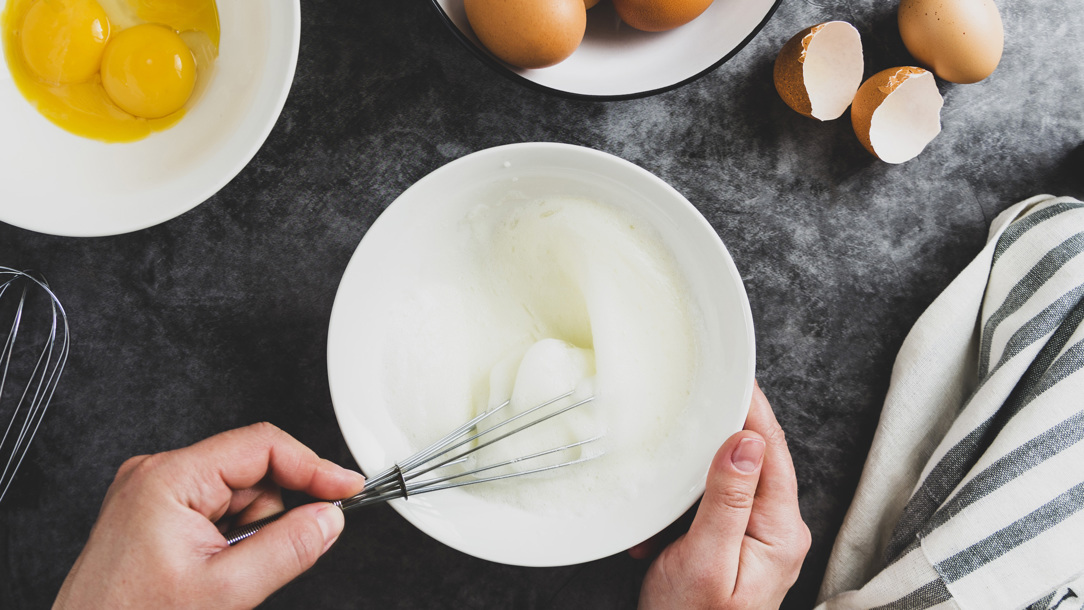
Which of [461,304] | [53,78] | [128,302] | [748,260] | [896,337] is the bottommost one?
[896,337]

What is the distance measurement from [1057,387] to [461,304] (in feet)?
2.45

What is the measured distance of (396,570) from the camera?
3.01 feet

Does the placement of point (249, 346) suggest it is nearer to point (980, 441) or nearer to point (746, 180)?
point (746, 180)

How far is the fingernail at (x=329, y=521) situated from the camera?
668 millimetres

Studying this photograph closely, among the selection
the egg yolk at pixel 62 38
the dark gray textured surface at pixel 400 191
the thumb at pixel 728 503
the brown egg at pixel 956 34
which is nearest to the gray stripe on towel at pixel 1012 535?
the dark gray textured surface at pixel 400 191

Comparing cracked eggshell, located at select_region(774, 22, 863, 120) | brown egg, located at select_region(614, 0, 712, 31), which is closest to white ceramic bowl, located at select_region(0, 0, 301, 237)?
brown egg, located at select_region(614, 0, 712, 31)

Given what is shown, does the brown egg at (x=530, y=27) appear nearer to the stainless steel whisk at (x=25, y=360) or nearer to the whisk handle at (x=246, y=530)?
the whisk handle at (x=246, y=530)

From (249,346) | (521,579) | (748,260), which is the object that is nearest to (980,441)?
(748,260)

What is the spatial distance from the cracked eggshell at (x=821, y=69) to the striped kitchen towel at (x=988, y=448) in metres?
0.28

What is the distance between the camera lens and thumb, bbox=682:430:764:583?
2.32 ft

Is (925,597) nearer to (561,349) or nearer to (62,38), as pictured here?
(561,349)

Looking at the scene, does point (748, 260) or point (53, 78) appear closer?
point (53, 78)

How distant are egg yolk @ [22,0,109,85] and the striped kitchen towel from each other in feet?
3.49

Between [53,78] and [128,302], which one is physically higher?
[53,78]
